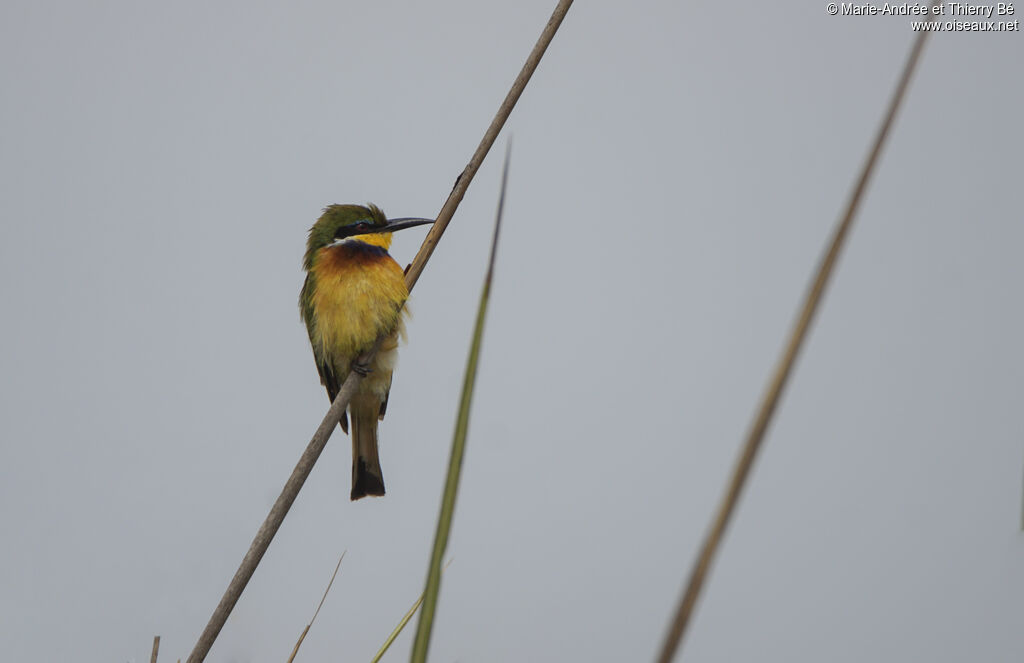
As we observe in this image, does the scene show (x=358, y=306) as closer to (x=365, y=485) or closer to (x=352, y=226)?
(x=352, y=226)

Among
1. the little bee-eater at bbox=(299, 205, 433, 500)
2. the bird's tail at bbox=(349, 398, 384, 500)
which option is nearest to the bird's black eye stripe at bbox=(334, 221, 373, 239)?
the little bee-eater at bbox=(299, 205, 433, 500)

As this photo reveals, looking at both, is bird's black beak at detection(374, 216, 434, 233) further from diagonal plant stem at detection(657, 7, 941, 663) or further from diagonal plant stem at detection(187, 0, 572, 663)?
diagonal plant stem at detection(657, 7, 941, 663)

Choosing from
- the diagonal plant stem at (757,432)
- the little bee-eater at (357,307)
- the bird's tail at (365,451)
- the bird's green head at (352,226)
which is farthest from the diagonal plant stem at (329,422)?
the bird's tail at (365,451)

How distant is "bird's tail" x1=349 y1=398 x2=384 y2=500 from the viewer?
3006mm

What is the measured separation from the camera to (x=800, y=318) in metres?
0.52

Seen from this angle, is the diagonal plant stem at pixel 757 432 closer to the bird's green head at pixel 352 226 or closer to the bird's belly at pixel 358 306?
the bird's belly at pixel 358 306

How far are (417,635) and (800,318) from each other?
0.41 metres

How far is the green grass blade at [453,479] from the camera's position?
2.29ft

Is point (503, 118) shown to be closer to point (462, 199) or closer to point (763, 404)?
point (462, 199)

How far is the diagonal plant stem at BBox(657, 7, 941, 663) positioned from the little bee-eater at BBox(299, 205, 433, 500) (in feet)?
6.70

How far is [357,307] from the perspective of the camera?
2713 mm

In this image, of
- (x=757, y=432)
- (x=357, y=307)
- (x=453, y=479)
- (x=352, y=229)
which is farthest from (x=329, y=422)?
(x=352, y=229)

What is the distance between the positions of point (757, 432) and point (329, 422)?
95 centimetres

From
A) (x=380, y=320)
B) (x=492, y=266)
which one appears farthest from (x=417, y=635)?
(x=380, y=320)
